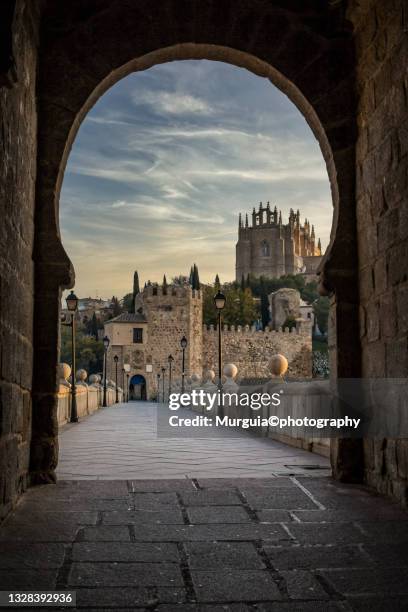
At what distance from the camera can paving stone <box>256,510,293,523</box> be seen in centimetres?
348

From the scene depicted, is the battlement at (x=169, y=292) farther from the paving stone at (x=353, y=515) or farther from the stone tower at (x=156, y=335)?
the paving stone at (x=353, y=515)

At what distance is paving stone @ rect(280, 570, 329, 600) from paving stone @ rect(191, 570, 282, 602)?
6 cm

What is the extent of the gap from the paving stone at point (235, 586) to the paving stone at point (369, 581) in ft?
0.80

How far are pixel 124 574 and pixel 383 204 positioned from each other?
2.82 m

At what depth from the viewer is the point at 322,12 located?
504cm

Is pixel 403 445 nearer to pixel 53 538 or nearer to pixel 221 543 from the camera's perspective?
pixel 221 543

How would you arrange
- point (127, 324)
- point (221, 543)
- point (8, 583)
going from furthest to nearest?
1. point (127, 324)
2. point (221, 543)
3. point (8, 583)

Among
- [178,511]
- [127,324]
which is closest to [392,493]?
[178,511]

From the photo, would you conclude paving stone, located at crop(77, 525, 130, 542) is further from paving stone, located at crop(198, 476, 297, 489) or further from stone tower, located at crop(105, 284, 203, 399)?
stone tower, located at crop(105, 284, 203, 399)

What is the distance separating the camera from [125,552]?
2869 millimetres

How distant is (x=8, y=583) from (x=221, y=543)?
1012 millimetres

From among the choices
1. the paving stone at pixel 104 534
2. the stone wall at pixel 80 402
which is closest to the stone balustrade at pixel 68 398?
the stone wall at pixel 80 402

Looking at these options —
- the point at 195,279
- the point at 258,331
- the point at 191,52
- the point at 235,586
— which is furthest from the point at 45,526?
the point at 195,279

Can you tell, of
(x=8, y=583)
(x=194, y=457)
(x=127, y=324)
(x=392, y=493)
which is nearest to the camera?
(x=8, y=583)
